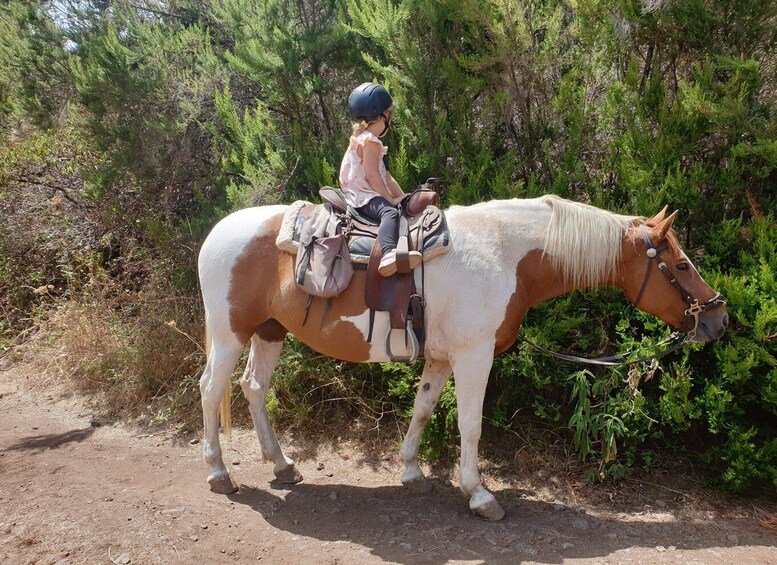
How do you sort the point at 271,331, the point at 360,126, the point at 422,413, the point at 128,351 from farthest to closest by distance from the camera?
the point at 128,351 < the point at 271,331 < the point at 422,413 < the point at 360,126

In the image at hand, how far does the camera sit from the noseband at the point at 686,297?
10.2ft

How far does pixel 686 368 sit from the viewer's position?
3.62 metres

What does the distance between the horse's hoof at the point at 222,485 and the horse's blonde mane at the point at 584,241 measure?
257cm

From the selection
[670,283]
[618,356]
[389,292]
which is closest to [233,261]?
[389,292]

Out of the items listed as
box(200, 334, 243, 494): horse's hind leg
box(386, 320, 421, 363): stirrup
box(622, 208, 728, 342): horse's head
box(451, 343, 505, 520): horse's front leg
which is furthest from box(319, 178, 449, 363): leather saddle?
box(622, 208, 728, 342): horse's head

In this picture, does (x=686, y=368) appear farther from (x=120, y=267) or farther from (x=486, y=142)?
(x=120, y=267)

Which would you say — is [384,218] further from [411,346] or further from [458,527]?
[458,527]

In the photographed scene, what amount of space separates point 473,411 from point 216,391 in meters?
1.68

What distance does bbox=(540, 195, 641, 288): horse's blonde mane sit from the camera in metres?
3.21

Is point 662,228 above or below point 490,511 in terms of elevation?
above

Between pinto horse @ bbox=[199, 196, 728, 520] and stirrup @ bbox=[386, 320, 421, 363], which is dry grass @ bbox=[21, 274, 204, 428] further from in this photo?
stirrup @ bbox=[386, 320, 421, 363]

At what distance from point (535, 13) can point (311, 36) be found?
2.05 m

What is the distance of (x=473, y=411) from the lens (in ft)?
10.7

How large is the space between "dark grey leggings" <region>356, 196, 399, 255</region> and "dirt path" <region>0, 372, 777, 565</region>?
66.1 inches
